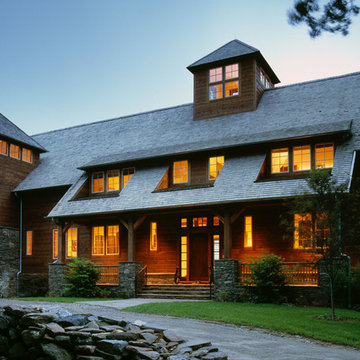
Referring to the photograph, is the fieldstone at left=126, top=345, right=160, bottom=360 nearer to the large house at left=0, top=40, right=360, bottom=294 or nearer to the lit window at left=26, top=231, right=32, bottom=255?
the large house at left=0, top=40, right=360, bottom=294

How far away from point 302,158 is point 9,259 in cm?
1645

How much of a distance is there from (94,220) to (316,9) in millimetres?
17710

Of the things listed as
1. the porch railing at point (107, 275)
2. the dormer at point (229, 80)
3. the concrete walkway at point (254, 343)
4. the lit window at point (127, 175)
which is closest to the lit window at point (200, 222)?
the lit window at point (127, 175)

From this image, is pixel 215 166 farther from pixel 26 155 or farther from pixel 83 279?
pixel 26 155

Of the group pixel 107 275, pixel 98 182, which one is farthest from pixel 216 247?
pixel 98 182

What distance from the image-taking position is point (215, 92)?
24703 mm

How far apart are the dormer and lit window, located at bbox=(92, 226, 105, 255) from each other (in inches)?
300

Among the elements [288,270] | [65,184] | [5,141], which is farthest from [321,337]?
[5,141]

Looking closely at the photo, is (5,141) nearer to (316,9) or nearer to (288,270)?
(288,270)

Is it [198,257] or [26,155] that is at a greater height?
[26,155]

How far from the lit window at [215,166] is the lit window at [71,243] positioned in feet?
27.9

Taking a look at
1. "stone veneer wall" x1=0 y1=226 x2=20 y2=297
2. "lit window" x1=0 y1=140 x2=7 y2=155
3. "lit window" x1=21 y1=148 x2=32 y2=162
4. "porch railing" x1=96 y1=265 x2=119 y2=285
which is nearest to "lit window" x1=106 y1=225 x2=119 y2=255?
"porch railing" x1=96 y1=265 x2=119 y2=285

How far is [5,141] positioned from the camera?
86.1ft

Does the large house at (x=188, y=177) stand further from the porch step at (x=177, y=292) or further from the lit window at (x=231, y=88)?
the porch step at (x=177, y=292)
